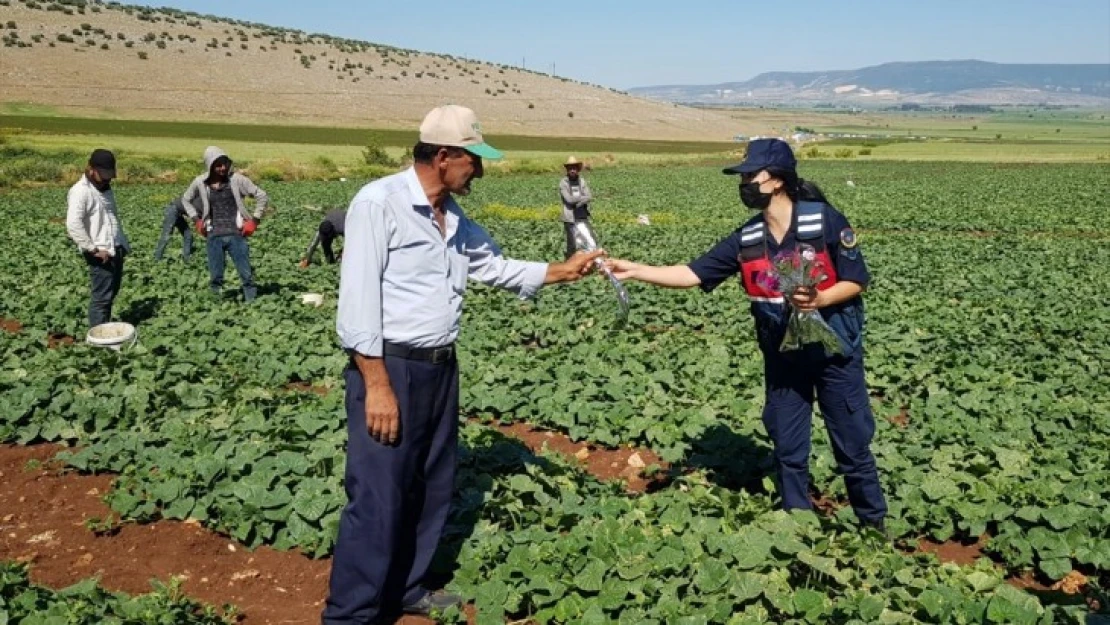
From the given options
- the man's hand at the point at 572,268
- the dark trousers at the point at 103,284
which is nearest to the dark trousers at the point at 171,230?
the dark trousers at the point at 103,284

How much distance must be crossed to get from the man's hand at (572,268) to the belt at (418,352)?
3.33ft

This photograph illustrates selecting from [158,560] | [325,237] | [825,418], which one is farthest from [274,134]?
[825,418]

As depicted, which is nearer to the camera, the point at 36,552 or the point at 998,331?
the point at 36,552

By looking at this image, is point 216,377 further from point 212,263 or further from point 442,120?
point 442,120

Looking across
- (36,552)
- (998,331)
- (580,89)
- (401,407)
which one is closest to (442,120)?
(401,407)

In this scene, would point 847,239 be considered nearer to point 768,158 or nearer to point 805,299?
point 805,299

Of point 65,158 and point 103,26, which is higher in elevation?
point 103,26

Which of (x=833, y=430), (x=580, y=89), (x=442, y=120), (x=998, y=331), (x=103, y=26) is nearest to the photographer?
(x=442, y=120)

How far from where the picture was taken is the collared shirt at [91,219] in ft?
32.6

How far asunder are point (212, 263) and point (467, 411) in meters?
5.99

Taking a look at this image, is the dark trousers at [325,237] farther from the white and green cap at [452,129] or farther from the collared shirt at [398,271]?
the white and green cap at [452,129]

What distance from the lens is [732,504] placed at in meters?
5.57

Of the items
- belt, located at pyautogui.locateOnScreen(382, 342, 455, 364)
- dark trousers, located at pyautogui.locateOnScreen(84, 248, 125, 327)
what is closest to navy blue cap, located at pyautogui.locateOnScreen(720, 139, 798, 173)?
belt, located at pyautogui.locateOnScreen(382, 342, 455, 364)

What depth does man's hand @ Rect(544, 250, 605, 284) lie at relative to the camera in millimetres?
5230
